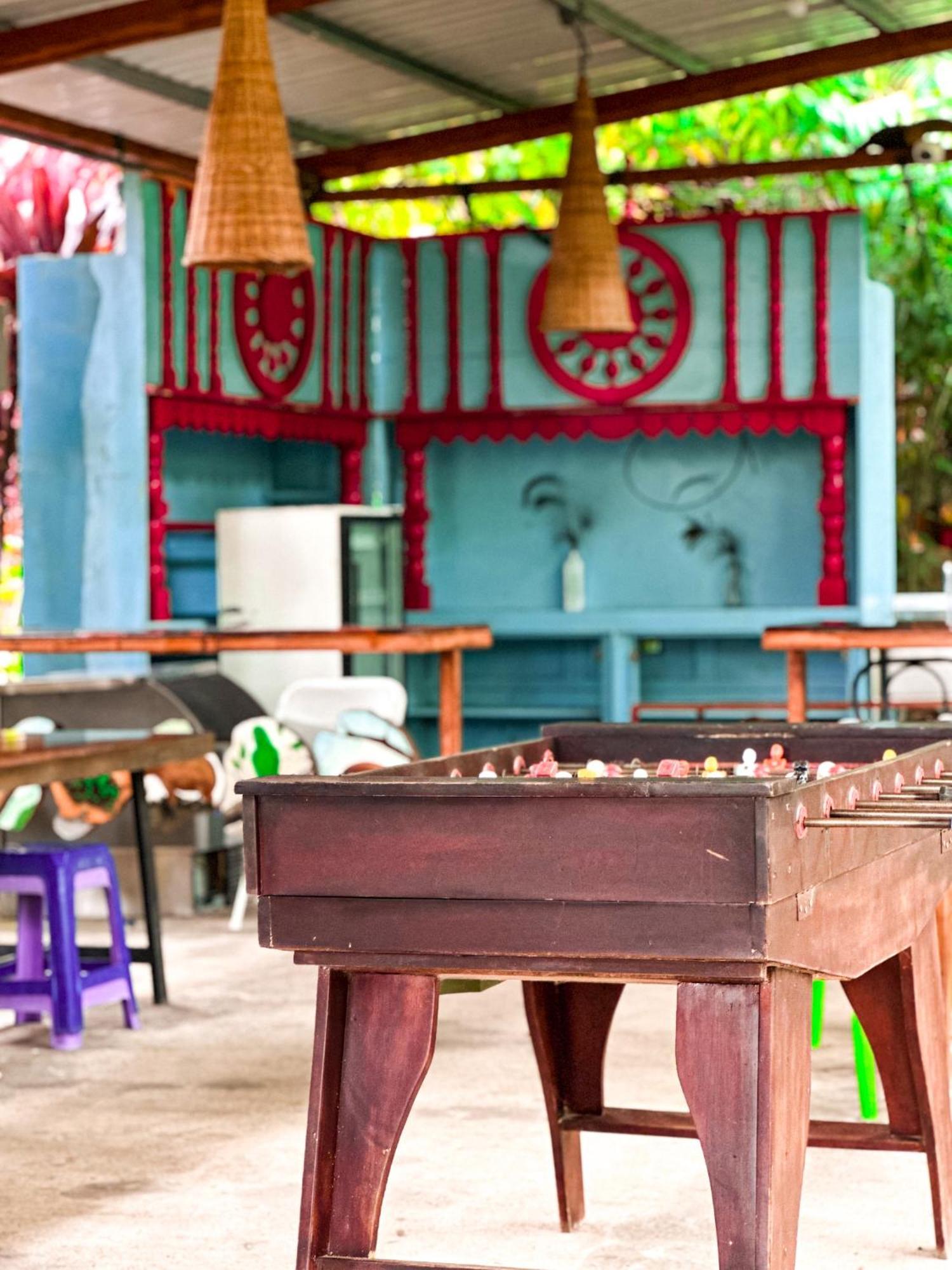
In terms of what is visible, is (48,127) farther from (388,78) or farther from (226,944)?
(226,944)

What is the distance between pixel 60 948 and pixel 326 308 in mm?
6122

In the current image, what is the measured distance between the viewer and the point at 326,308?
11.0 meters

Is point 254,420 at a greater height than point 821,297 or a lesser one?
lesser

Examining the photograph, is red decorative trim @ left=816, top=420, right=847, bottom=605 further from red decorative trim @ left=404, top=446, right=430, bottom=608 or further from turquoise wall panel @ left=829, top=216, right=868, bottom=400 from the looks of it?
red decorative trim @ left=404, top=446, right=430, bottom=608

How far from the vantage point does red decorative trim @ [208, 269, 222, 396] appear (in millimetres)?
10125

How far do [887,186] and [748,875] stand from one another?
1311 cm

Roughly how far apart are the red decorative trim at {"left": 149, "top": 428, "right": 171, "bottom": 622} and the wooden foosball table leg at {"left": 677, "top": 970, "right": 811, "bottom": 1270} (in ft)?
23.8

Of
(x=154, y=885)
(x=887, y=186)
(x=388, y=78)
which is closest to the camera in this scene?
(x=154, y=885)

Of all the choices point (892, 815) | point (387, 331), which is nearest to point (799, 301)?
point (387, 331)

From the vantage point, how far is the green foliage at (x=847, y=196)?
14.2m

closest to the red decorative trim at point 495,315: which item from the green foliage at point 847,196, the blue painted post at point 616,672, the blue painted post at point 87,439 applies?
the blue painted post at point 616,672

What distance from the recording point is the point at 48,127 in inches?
381

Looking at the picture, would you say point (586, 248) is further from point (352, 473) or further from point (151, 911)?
point (352, 473)

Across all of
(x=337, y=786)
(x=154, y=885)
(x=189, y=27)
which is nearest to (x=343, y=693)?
(x=154, y=885)
